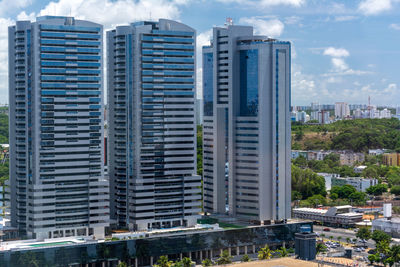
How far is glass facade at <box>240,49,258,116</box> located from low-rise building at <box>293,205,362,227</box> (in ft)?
53.9

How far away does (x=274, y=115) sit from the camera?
50.9 m

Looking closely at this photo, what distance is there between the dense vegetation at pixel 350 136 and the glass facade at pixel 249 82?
61.9 m

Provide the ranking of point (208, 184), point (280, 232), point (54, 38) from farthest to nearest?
point (208, 184) → point (280, 232) → point (54, 38)

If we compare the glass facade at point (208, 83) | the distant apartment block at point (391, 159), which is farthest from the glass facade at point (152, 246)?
the distant apartment block at point (391, 159)

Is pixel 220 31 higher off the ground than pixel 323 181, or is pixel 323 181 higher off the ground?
pixel 220 31

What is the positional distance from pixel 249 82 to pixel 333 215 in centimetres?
1806

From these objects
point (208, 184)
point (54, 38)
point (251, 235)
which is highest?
point (54, 38)

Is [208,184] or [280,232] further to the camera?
[208,184]

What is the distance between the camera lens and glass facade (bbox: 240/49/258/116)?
51094mm

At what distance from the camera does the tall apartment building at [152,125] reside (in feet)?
155

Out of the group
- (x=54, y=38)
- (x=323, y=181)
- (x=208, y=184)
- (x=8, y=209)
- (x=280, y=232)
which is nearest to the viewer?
(x=54, y=38)

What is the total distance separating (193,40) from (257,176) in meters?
11.2

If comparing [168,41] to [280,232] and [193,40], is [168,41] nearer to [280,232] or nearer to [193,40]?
[193,40]

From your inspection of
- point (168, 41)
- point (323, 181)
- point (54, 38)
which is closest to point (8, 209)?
point (54, 38)
